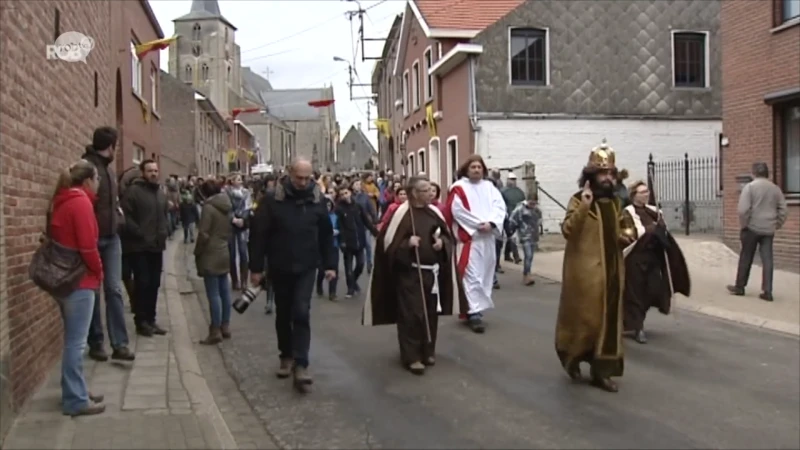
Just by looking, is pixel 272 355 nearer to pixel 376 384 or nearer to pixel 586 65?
pixel 376 384

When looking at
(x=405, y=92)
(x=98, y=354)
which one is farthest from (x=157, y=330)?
(x=405, y=92)

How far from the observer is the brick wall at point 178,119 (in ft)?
185

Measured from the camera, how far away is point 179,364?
7.93 metres

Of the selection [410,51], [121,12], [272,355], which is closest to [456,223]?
[272,355]

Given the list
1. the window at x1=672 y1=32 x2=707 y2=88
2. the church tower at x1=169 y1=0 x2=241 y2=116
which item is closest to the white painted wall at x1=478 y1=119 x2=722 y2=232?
the window at x1=672 y1=32 x2=707 y2=88

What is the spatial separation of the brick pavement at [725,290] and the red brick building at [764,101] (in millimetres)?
629

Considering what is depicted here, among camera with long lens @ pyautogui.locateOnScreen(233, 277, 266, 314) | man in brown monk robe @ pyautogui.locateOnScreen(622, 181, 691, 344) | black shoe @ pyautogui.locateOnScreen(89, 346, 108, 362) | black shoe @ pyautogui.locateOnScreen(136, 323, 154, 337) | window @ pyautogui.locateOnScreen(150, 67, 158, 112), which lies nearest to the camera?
camera with long lens @ pyautogui.locateOnScreen(233, 277, 266, 314)

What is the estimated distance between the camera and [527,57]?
25094mm

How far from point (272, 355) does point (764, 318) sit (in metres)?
5.97

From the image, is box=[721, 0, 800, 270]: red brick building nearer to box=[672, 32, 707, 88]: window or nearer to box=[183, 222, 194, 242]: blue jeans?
box=[672, 32, 707, 88]: window

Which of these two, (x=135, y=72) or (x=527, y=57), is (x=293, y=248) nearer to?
(x=135, y=72)

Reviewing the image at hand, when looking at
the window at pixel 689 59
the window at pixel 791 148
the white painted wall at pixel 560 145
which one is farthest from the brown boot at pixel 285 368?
the window at pixel 689 59

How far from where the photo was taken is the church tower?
3533 inches

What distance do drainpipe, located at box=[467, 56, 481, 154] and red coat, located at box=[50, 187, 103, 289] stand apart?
759 inches
